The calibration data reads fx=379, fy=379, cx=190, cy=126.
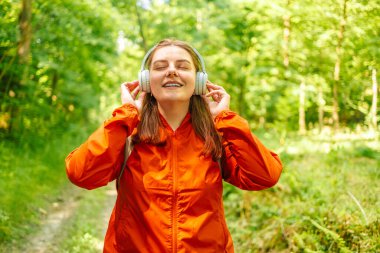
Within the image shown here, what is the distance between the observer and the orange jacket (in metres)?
2.04

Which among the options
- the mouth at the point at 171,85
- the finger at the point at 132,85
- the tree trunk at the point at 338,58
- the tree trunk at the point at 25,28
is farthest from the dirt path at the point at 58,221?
the tree trunk at the point at 338,58

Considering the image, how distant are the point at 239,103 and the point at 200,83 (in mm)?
14079

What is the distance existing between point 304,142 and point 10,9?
23.8 feet

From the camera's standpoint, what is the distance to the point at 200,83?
94.0 inches

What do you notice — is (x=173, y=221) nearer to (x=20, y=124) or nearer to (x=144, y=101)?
(x=144, y=101)

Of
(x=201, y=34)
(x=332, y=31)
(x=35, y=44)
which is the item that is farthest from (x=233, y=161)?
(x=201, y=34)

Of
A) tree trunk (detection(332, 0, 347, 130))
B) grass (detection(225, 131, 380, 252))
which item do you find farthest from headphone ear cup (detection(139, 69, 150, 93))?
tree trunk (detection(332, 0, 347, 130))

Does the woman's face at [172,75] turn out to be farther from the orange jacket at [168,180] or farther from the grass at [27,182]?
the grass at [27,182]

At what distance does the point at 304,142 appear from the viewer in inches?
383

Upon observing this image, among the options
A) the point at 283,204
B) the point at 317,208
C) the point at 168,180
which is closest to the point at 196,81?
the point at 168,180

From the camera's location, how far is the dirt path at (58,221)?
5.44 m

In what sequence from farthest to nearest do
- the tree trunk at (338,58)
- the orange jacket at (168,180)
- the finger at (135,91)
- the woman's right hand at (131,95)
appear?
the tree trunk at (338,58) → the finger at (135,91) → the woman's right hand at (131,95) → the orange jacket at (168,180)

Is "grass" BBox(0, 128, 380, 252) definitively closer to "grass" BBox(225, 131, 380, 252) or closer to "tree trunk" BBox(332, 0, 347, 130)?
"grass" BBox(225, 131, 380, 252)

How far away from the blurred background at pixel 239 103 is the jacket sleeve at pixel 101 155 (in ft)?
8.36
